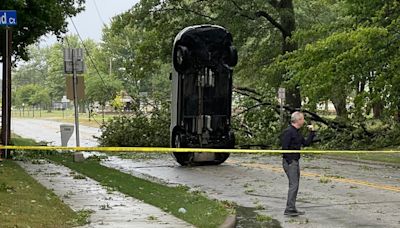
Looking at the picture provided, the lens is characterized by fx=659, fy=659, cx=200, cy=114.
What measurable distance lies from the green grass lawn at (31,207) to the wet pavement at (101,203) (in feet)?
0.77

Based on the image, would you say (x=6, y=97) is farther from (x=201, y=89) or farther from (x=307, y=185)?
(x=307, y=185)

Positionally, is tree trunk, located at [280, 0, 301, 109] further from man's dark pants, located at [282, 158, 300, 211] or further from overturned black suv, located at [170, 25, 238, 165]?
man's dark pants, located at [282, 158, 300, 211]

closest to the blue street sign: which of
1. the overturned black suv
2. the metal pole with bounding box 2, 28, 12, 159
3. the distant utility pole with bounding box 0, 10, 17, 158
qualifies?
the distant utility pole with bounding box 0, 10, 17, 158

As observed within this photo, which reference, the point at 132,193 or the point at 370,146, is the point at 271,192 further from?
the point at 370,146

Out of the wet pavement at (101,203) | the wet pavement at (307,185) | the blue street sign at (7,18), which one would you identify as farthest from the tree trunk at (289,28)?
the blue street sign at (7,18)

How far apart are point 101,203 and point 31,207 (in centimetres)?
139

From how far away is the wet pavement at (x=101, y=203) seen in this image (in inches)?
349

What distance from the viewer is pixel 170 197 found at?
38.5ft

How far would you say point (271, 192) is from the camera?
1312cm

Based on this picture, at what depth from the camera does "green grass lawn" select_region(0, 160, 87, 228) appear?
8523 mm

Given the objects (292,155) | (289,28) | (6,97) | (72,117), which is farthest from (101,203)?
(72,117)

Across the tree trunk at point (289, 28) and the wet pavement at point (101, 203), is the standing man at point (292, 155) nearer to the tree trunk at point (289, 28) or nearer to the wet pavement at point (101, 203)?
the wet pavement at point (101, 203)

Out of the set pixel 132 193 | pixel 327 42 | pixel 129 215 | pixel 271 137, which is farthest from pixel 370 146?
pixel 129 215

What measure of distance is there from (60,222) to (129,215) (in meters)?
1.14
